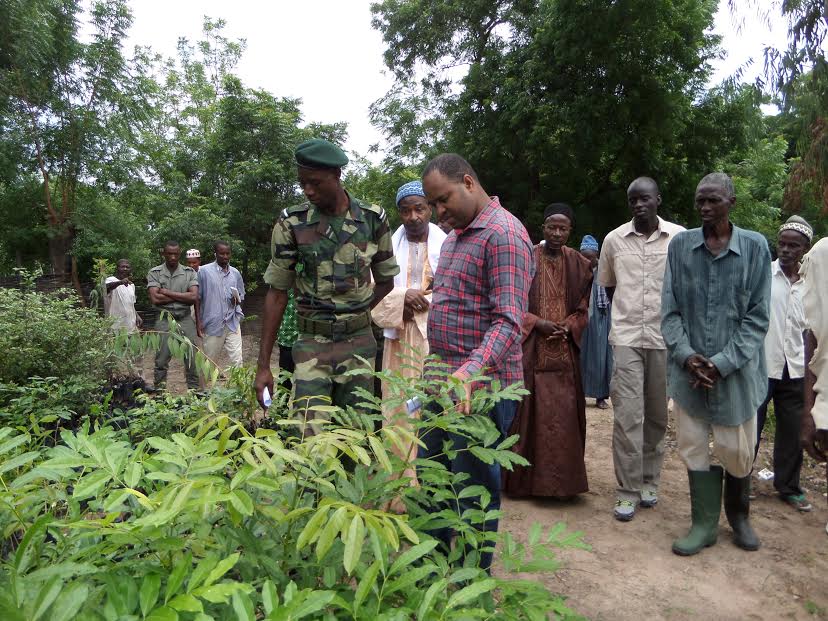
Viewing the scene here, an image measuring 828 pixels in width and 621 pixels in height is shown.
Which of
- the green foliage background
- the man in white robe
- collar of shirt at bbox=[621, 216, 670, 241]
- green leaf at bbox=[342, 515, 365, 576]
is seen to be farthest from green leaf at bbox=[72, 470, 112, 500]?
the green foliage background

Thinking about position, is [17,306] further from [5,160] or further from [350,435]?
[5,160]

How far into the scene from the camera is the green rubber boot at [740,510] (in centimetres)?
361

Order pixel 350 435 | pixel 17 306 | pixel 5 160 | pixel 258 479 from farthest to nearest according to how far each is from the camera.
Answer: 1. pixel 5 160
2. pixel 17 306
3. pixel 350 435
4. pixel 258 479

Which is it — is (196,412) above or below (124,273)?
below

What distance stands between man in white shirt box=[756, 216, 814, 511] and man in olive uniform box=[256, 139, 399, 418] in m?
2.98

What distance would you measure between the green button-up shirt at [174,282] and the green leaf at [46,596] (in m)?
7.06

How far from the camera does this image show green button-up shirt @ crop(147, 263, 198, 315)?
7.75 m

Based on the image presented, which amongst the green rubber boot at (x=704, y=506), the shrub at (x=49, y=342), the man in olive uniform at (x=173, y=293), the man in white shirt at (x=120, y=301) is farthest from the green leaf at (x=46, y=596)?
the man in white shirt at (x=120, y=301)

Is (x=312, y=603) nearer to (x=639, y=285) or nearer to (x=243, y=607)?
(x=243, y=607)

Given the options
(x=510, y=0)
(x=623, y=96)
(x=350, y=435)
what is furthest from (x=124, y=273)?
(x=510, y=0)

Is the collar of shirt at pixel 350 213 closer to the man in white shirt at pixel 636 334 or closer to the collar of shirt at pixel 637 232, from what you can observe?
the man in white shirt at pixel 636 334

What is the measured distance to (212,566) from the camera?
111cm

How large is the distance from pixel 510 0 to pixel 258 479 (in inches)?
695

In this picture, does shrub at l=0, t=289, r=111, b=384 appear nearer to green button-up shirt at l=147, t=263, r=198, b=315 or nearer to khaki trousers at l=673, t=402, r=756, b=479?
green button-up shirt at l=147, t=263, r=198, b=315
